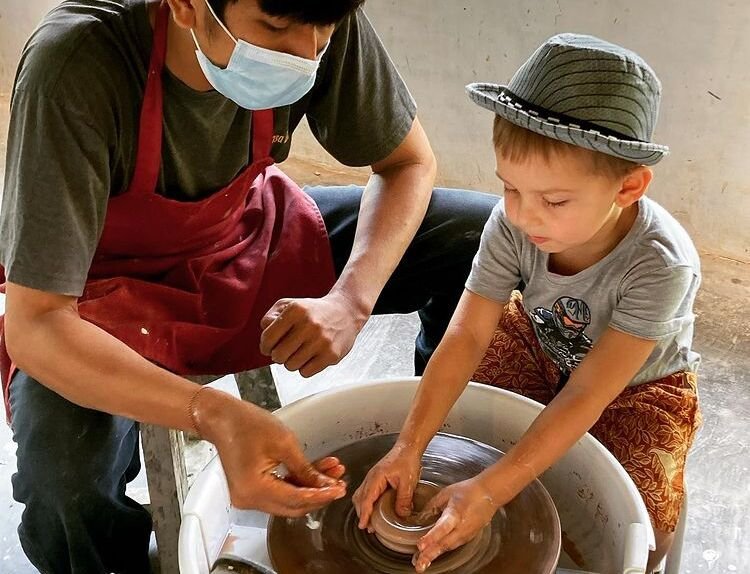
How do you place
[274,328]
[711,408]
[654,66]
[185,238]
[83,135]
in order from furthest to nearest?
[654,66] → [711,408] → [185,238] → [274,328] → [83,135]

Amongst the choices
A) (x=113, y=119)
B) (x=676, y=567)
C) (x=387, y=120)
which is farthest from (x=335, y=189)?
(x=676, y=567)

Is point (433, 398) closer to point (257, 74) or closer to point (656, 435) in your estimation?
point (656, 435)

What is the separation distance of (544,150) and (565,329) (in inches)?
12.8

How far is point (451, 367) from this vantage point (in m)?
1.18

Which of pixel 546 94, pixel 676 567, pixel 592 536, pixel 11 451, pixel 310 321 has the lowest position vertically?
pixel 11 451

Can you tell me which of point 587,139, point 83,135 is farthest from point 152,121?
point 587,139

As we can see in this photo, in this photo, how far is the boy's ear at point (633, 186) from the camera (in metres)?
1.02

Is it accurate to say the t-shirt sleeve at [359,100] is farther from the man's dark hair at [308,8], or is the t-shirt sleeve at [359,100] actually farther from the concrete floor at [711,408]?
the concrete floor at [711,408]

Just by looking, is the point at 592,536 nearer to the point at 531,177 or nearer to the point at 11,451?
the point at 531,177

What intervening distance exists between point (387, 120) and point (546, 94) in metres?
0.41

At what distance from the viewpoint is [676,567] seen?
129 centimetres

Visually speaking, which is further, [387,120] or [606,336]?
[387,120]

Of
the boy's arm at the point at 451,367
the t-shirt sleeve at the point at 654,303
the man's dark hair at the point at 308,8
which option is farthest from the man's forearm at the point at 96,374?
the t-shirt sleeve at the point at 654,303

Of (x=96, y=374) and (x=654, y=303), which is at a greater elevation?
(x=654, y=303)
